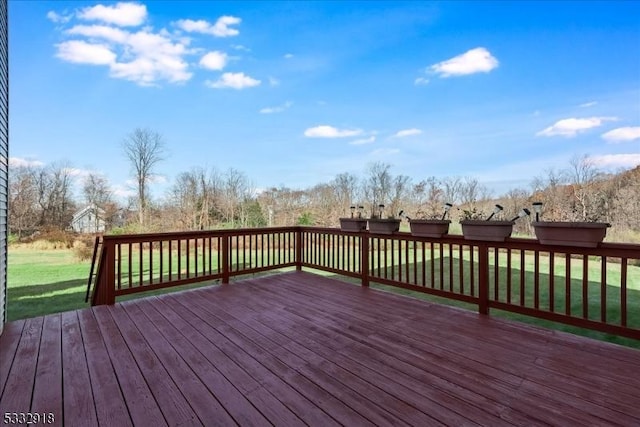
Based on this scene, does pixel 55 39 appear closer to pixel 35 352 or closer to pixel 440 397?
pixel 35 352

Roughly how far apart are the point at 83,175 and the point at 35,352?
9166 mm

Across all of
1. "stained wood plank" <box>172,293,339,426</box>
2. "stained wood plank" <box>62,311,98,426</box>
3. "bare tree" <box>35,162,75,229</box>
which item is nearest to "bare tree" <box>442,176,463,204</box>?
"stained wood plank" <box>172,293,339,426</box>

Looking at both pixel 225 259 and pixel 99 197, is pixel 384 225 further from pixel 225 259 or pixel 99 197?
pixel 99 197

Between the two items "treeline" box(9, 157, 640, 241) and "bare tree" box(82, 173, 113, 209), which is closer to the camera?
"treeline" box(9, 157, 640, 241)

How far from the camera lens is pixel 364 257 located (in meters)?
4.53

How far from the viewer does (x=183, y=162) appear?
32.4 feet

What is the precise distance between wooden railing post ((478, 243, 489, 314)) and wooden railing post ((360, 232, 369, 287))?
158 cm

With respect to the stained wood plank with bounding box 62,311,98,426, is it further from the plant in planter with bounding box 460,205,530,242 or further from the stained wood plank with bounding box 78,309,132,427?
the plant in planter with bounding box 460,205,530,242

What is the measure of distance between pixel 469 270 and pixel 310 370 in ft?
12.0

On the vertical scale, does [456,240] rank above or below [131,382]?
above

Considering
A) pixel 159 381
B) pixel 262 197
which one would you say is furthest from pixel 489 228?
pixel 262 197

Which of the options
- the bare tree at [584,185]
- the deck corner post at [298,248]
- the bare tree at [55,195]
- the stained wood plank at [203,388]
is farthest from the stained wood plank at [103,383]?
the bare tree at [55,195]

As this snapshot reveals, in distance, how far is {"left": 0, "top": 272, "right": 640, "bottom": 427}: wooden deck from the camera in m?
1.64

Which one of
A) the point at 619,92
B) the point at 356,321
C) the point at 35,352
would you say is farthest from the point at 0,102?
the point at 619,92
